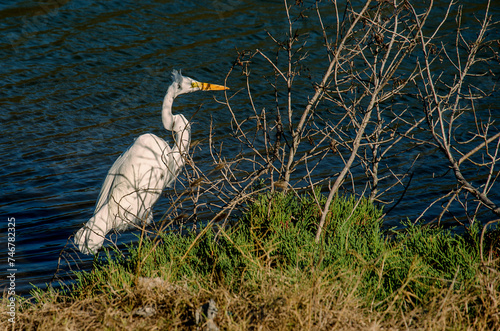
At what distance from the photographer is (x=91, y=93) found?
694cm

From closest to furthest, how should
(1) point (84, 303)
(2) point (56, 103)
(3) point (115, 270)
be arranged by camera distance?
(1) point (84, 303) < (3) point (115, 270) < (2) point (56, 103)

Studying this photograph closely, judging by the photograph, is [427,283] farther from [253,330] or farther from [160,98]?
[160,98]

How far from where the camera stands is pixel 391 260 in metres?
2.69

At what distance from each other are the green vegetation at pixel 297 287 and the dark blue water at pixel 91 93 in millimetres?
800

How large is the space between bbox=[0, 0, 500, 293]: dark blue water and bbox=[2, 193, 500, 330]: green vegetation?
0.80 m

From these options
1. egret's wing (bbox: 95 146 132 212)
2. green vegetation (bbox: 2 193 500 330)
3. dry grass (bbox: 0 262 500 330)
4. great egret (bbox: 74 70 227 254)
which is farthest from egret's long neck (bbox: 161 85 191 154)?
dry grass (bbox: 0 262 500 330)

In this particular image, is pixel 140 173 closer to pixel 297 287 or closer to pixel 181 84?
pixel 181 84

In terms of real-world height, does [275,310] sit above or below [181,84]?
below

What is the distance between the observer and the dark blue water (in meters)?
4.55

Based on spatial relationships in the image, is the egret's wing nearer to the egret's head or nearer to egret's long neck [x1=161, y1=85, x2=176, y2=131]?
egret's long neck [x1=161, y1=85, x2=176, y2=131]

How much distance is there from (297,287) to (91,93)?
5.45m

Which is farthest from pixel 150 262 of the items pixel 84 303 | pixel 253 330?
pixel 253 330

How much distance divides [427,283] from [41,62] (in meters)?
6.88

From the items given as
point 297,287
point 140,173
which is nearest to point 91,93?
point 140,173
